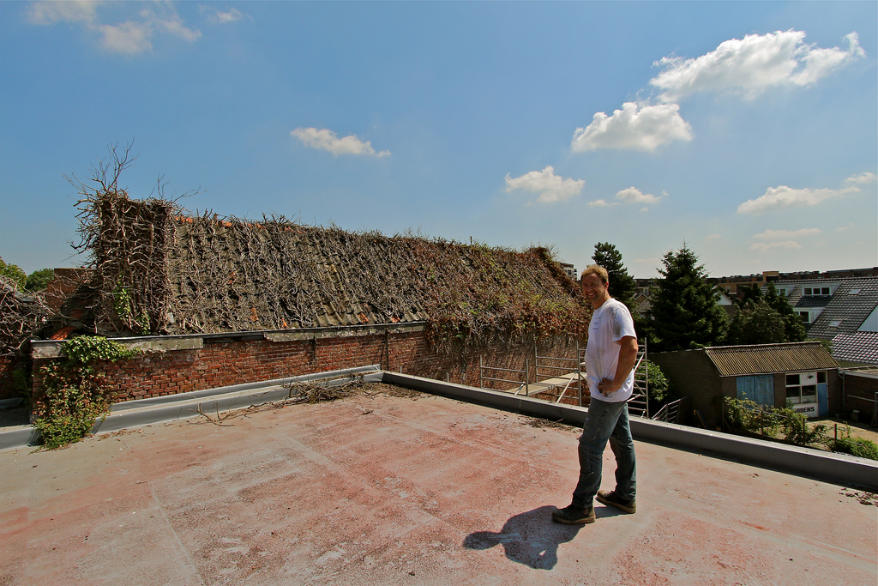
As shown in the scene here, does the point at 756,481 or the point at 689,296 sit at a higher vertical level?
the point at 689,296

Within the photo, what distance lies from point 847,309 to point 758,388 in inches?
945

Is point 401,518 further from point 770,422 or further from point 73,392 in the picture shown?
point 770,422

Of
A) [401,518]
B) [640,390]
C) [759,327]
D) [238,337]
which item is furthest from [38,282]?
[759,327]

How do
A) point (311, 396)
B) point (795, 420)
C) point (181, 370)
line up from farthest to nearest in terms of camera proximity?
point (795, 420)
point (311, 396)
point (181, 370)

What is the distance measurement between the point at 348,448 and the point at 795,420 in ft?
59.1

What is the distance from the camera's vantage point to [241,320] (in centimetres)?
682

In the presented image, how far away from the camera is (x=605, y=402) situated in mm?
2838

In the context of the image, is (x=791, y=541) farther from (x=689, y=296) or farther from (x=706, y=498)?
(x=689, y=296)

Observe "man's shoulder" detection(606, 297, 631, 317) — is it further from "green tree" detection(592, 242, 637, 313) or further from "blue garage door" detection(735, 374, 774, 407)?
"green tree" detection(592, 242, 637, 313)

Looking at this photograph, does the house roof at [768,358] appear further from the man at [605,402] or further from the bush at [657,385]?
the man at [605,402]

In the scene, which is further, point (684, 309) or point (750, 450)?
point (684, 309)

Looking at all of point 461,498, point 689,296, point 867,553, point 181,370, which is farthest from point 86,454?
point 689,296

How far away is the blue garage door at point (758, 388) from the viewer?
2138 cm

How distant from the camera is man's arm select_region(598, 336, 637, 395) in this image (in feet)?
8.93
